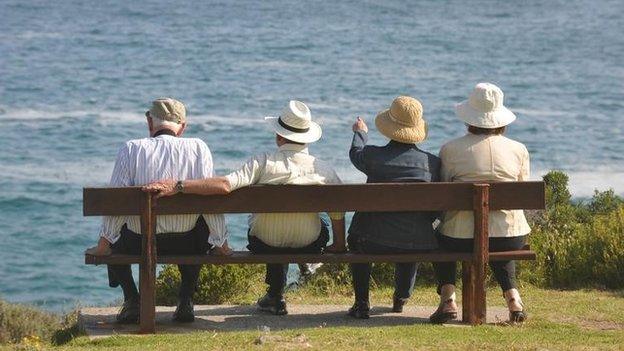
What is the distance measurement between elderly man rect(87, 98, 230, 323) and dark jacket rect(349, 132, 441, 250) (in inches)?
33.1

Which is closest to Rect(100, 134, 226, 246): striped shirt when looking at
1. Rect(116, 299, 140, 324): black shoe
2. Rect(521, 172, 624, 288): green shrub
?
Rect(116, 299, 140, 324): black shoe

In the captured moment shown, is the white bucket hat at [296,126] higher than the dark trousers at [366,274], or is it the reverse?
the white bucket hat at [296,126]

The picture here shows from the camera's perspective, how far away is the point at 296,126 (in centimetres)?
802

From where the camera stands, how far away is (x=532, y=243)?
35.0 feet

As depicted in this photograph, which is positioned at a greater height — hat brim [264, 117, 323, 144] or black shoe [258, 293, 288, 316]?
hat brim [264, 117, 323, 144]

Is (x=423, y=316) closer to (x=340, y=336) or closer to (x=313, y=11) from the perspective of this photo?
(x=340, y=336)

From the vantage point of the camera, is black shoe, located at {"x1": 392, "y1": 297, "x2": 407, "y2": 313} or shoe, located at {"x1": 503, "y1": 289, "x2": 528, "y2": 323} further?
black shoe, located at {"x1": 392, "y1": 297, "x2": 407, "y2": 313}

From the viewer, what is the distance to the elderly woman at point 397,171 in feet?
25.9

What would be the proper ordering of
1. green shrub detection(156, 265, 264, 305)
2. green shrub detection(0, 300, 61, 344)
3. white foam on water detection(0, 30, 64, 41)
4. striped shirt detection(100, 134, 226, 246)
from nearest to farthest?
striped shirt detection(100, 134, 226, 246)
green shrub detection(0, 300, 61, 344)
green shrub detection(156, 265, 264, 305)
white foam on water detection(0, 30, 64, 41)

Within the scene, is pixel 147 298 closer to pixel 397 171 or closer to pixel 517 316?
pixel 397 171

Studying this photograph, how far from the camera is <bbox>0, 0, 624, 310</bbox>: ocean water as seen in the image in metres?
24.2

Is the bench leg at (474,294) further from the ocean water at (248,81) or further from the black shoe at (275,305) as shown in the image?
the ocean water at (248,81)

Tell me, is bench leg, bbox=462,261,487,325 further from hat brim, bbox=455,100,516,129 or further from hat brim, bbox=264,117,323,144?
hat brim, bbox=264,117,323,144

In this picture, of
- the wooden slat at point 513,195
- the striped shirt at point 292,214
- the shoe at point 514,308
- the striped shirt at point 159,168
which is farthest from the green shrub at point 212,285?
the wooden slat at point 513,195
